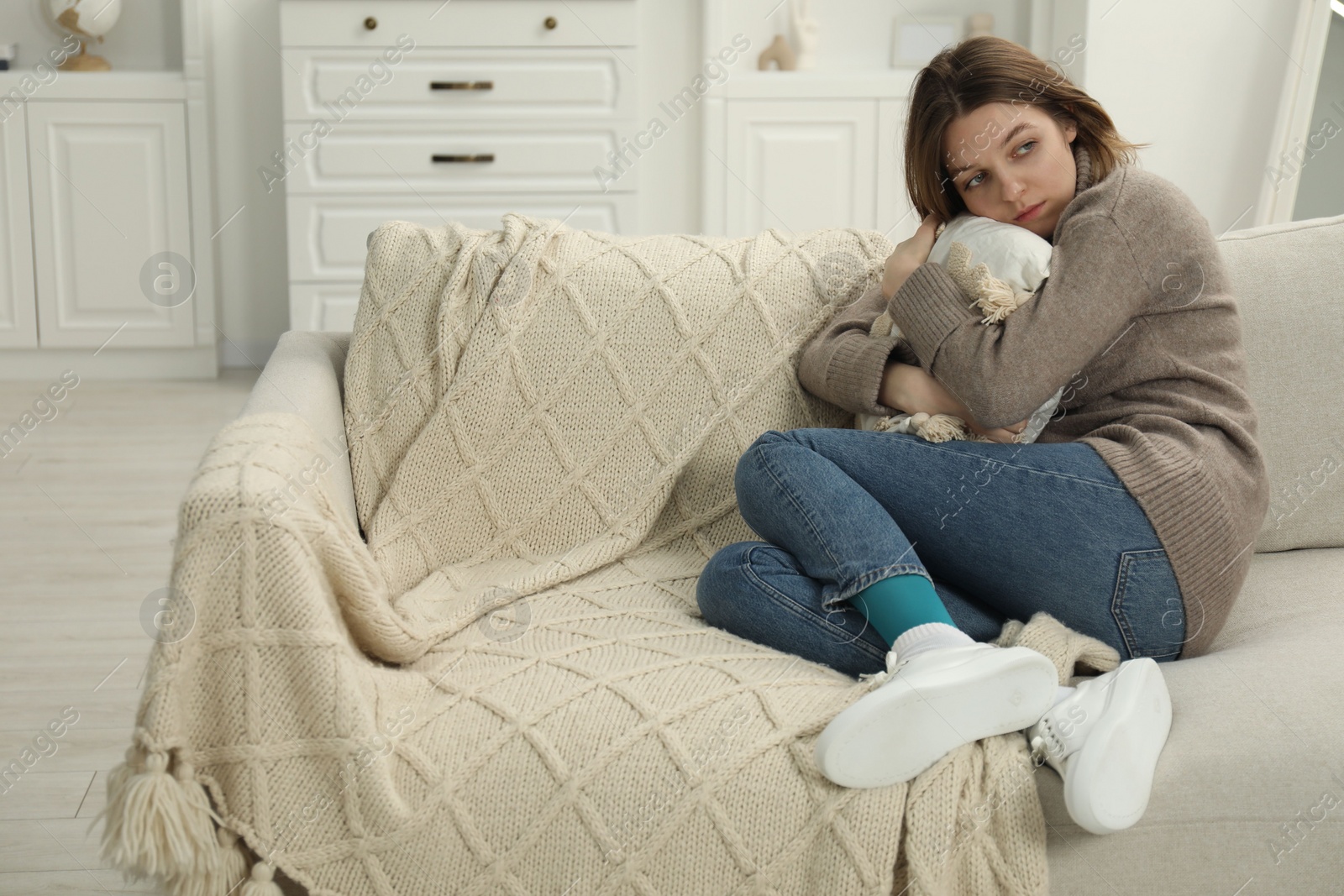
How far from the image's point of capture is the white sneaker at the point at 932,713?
0.90 meters

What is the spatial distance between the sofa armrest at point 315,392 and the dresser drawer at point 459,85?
7.06 feet

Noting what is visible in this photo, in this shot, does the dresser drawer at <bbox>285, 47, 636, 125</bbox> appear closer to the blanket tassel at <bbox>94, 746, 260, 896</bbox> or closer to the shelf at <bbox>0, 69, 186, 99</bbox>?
the shelf at <bbox>0, 69, 186, 99</bbox>

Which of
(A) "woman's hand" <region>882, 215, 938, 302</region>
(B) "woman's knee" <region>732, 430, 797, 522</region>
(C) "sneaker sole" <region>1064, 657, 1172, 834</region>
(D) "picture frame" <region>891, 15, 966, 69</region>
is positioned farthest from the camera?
(D) "picture frame" <region>891, 15, 966, 69</region>

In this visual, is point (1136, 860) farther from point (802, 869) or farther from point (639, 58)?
point (639, 58)

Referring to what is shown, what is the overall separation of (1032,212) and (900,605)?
482mm

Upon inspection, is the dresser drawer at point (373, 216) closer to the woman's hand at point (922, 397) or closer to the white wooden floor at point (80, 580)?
the white wooden floor at point (80, 580)

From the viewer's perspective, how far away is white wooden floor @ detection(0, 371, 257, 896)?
4.38 ft

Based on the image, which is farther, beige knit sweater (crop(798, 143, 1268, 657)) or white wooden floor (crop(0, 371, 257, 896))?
white wooden floor (crop(0, 371, 257, 896))

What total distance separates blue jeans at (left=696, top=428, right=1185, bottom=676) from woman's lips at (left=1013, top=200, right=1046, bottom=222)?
0.27m

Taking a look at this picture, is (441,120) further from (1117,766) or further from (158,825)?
(1117,766)

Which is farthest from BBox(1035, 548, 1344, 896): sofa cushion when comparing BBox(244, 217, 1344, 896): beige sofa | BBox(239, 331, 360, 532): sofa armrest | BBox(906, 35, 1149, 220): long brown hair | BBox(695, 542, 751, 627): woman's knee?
BBox(239, 331, 360, 532): sofa armrest

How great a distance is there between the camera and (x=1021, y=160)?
123 centimetres

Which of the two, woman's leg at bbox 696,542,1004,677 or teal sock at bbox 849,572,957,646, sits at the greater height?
teal sock at bbox 849,572,957,646

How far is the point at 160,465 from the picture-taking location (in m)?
2.81
